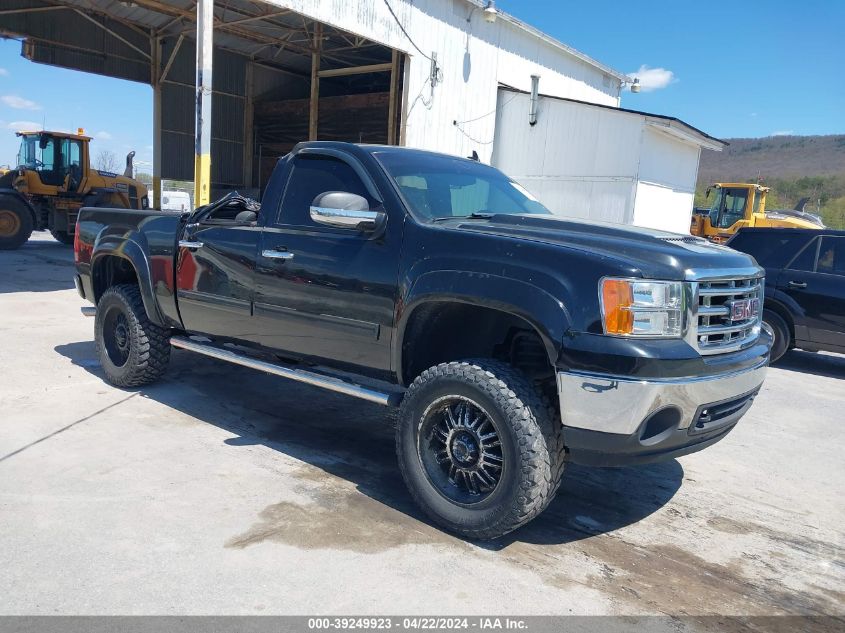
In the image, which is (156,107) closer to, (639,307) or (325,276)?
(325,276)

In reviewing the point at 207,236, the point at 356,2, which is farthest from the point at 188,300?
the point at 356,2

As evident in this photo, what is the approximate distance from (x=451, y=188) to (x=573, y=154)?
1350cm

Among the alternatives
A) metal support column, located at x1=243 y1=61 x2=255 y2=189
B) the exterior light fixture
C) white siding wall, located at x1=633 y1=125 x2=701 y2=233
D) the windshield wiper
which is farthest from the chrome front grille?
metal support column, located at x1=243 y1=61 x2=255 y2=189

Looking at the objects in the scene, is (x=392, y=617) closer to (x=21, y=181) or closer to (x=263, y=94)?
(x=21, y=181)

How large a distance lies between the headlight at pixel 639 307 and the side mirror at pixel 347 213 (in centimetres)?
139

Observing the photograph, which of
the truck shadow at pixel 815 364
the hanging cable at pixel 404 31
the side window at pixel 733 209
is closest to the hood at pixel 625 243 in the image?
the truck shadow at pixel 815 364

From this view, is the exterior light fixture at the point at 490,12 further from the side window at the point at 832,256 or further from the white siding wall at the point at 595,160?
the side window at the point at 832,256

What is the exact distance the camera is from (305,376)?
431 cm

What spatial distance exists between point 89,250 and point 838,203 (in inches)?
2570

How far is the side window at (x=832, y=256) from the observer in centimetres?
804

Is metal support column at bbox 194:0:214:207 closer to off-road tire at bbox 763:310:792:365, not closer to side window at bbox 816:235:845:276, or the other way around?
off-road tire at bbox 763:310:792:365

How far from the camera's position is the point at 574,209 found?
17219mm

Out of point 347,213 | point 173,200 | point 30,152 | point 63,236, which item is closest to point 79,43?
point 30,152

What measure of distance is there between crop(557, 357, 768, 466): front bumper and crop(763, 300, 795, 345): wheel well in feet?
18.8
